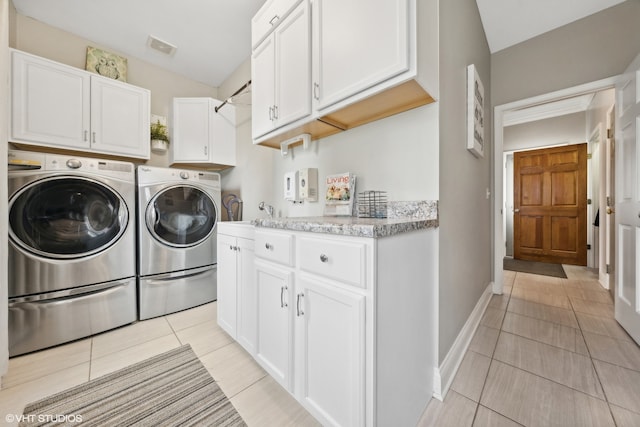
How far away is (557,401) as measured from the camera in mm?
1146

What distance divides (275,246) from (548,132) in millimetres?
5151

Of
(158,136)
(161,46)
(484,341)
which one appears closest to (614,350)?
(484,341)

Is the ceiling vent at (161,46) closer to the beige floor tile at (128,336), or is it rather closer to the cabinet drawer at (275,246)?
the cabinet drawer at (275,246)

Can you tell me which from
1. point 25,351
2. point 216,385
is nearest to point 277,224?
point 216,385

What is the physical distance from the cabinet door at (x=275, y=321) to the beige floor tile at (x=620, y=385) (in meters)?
1.58

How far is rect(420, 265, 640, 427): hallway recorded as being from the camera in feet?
3.52

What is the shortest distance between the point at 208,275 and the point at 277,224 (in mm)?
1689

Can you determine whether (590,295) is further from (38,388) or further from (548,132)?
(38,388)

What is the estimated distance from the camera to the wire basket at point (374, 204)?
1340mm

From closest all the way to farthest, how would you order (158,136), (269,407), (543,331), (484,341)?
(269,407), (484,341), (543,331), (158,136)

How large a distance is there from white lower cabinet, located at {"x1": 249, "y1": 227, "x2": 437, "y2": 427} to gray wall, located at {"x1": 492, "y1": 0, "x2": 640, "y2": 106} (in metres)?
2.34

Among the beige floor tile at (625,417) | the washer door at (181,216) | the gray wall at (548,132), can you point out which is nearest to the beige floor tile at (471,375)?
the beige floor tile at (625,417)

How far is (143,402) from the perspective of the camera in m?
1.20

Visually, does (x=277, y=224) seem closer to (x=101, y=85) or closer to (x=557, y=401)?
(x=557, y=401)
